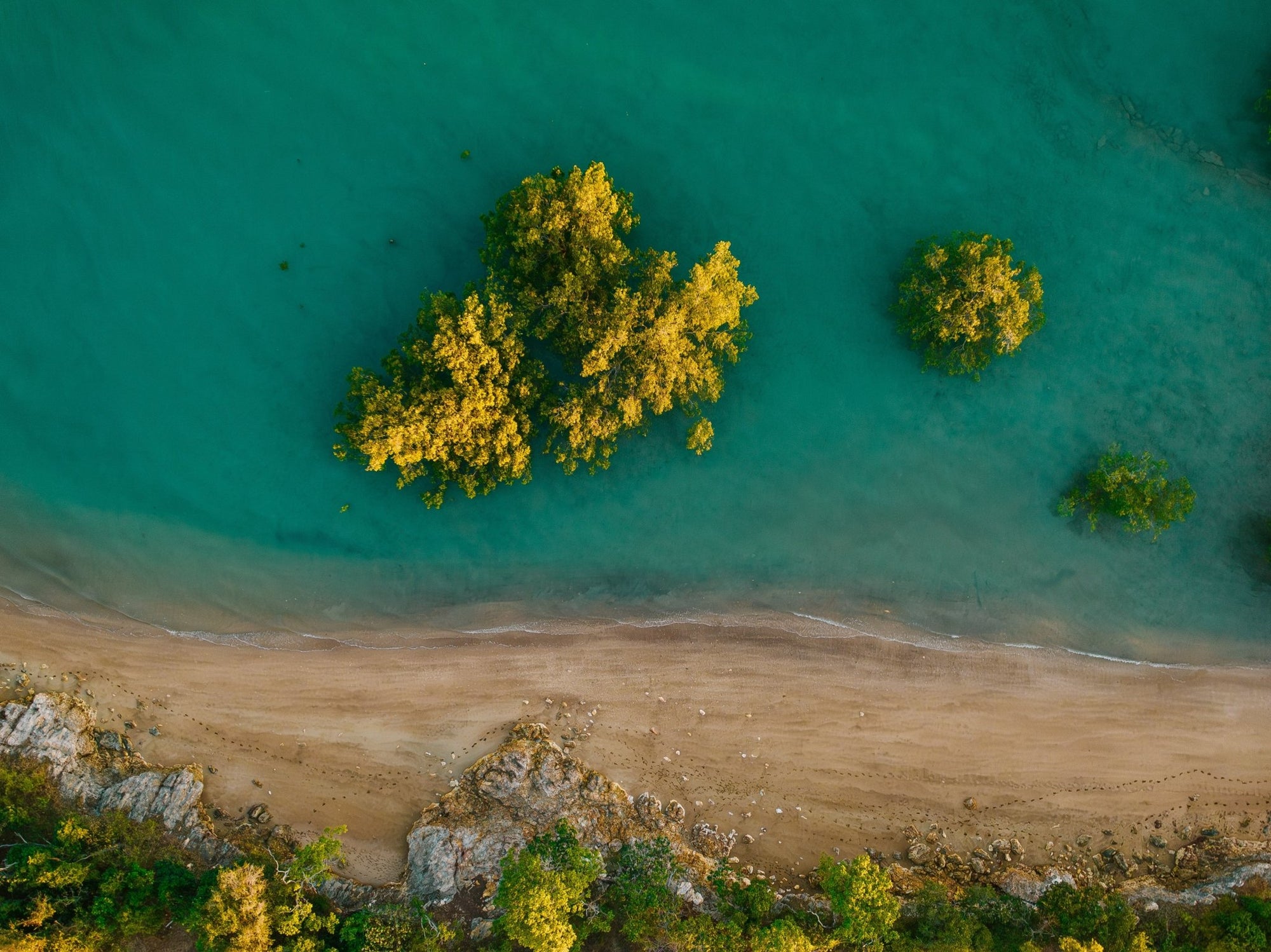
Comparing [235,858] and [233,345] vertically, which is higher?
[233,345]

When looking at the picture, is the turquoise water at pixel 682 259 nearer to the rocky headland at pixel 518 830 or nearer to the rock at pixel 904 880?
the rocky headland at pixel 518 830

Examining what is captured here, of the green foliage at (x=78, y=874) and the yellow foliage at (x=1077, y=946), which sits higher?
the yellow foliage at (x=1077, y=946)

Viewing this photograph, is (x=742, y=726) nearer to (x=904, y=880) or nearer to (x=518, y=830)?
(x=904, y=880)

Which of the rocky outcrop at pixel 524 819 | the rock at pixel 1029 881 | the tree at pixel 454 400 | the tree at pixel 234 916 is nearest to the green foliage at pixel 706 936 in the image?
the rocky outcrop at pixel 524 819

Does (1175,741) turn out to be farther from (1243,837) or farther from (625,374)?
(625,374)

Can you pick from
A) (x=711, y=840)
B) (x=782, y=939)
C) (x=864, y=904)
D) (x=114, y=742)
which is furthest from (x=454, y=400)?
(x=864, y=904)

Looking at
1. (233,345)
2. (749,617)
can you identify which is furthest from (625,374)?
(233,345)

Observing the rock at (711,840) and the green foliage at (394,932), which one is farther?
the rock at (711,840)
